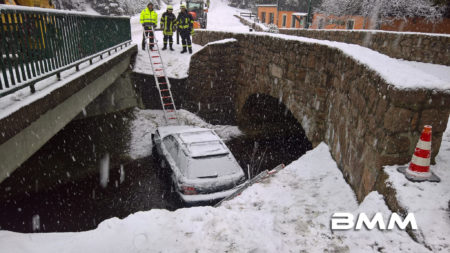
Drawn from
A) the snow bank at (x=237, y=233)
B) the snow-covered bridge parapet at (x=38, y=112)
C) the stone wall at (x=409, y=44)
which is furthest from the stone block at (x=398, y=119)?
the stone wall at (x=409, y=44)

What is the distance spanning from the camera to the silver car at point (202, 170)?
6820 millimetres

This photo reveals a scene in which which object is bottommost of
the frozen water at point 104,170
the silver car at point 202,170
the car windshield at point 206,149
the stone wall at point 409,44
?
the frozen water at point 104,170

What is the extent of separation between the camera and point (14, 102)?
12.2ft

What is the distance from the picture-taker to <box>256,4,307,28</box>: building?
121ft

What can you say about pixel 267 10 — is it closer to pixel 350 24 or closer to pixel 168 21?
pixel 350 24

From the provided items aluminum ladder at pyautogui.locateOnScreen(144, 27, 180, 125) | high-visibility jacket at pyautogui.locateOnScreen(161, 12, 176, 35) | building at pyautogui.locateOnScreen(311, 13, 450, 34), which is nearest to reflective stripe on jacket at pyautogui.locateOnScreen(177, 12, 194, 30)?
high-visibility jacket at pyautogui.locateOnScreen(161, 12, 176, 35)

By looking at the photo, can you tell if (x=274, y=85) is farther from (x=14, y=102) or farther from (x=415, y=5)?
(x=415, y=5)

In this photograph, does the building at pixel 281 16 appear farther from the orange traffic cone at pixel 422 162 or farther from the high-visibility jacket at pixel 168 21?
the orange traffic cone at pixel 422 162

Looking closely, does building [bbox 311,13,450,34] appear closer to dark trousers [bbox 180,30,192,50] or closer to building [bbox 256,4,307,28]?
building [bbox 256,4,307,28]

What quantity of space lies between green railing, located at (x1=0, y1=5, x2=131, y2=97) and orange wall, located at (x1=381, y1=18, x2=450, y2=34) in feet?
59.2

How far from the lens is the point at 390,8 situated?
1981 cm

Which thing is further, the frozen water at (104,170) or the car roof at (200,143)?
the frozen water at (104,170)

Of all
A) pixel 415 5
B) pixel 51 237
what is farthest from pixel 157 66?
pixel 415 5

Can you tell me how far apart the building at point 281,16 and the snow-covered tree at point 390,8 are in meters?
10.9
